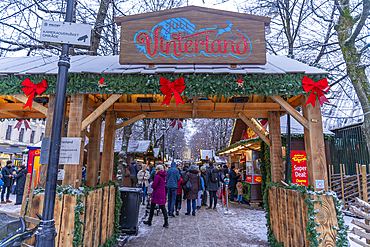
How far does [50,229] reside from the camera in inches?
112

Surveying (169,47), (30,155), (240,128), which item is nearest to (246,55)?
(169,47)

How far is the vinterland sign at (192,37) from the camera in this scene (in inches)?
169

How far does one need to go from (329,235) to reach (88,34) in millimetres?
4850

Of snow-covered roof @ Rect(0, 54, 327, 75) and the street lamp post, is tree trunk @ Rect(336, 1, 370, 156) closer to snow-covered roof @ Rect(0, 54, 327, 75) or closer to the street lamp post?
snow-covered roof @ Rect(0, 54, 327, 75)

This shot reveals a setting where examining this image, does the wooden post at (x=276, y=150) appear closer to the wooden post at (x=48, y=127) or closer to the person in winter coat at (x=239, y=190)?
the wooden post at (x=48, y=127)

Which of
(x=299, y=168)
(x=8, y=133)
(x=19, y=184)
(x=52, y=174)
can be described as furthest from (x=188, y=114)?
(x=8, y=133)

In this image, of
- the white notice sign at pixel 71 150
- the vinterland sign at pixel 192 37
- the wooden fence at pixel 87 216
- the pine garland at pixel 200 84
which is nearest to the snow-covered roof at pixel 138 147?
the wooden fence at pixel 87 216

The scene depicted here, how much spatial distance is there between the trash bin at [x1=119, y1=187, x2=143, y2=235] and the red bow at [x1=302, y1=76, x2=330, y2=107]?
447 centimetres

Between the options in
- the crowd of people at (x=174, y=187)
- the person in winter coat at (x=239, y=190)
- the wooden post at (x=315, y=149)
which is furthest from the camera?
the person in winter coat at (x=239, y=190)

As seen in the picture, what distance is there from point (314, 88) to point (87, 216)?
4677mm

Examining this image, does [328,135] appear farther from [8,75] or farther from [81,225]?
[8,75]

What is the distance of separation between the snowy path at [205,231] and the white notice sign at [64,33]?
4305 millimetres

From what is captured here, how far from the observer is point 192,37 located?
14.2 ft

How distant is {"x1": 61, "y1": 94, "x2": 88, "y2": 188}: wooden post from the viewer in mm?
4156
